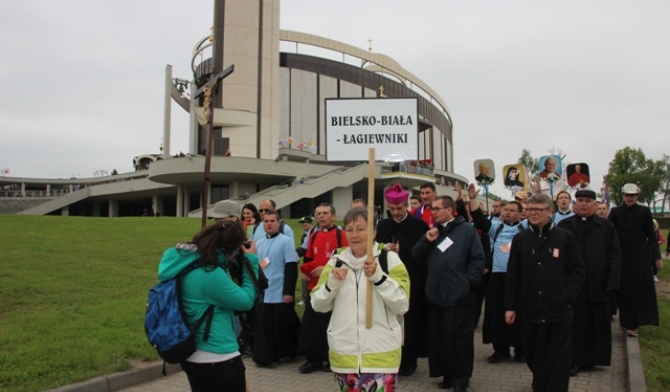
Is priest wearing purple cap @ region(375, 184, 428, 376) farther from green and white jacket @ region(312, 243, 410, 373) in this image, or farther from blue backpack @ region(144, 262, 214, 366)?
blue backpack @ region(144, 262, 214, 366)

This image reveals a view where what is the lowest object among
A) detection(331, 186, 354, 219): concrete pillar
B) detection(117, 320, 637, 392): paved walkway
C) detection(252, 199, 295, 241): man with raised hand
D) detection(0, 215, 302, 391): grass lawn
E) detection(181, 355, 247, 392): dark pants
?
detection(117, 320, 637, 392): paved walkway

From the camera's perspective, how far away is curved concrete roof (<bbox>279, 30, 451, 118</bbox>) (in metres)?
66.3

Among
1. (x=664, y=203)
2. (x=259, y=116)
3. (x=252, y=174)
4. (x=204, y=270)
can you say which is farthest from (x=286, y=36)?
(x=204, y=270)

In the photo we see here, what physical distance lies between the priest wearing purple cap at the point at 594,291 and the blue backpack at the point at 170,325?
4650mm

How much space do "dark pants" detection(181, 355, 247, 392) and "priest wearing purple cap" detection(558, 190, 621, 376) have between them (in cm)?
428

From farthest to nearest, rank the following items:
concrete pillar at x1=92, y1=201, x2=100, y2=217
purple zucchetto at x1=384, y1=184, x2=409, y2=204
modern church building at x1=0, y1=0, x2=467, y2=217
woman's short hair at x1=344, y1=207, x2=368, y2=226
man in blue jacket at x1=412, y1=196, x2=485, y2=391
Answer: concrete pillar at x1=92, y1=201, x2=100, y2=217 < modern church building at x1=0, y1=0, x2=467, y2=217 < purple zucchetto at x1=384, y1=184, x2=409, y2=204 < man in blue jacket at x1=412, y1=196, x2=485, y2=391 < woman's short hair at x1=344, y1=207, x2=368, y2=226

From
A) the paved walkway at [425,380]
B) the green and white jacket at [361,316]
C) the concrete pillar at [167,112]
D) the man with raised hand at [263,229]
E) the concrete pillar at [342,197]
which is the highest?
the concrete pillar at [167,112]

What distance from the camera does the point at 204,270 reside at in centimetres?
300

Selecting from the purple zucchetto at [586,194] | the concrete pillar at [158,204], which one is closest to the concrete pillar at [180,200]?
the concrete pillar at [158,204]

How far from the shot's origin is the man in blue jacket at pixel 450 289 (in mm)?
5168

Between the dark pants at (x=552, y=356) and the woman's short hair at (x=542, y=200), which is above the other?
the woman's short hair at (x=542, y=200)

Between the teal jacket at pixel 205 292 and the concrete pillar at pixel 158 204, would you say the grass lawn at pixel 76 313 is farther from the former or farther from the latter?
the concrete pillar at pixel 158 204

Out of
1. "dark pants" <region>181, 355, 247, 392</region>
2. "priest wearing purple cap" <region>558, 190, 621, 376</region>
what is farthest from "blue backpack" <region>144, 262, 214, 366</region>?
"priest wearing purple cap" <region>558, 190, 621, 376</region>

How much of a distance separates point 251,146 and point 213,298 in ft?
148
